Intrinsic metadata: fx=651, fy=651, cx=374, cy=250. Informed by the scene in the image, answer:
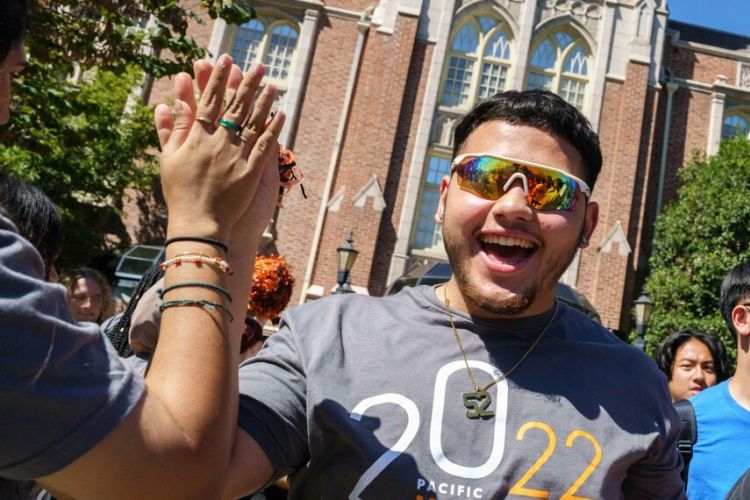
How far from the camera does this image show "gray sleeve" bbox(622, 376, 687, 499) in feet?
5.37

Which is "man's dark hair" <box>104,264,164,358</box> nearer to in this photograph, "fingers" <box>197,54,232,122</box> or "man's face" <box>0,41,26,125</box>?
"man's face" <box>0,41,26,125</box>

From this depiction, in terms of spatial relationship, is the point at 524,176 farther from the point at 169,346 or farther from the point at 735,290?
the point at 735,290

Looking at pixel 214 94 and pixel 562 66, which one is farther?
pixel 562 66

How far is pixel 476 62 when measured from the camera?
60.5ft

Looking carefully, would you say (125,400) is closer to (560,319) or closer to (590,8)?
(560,319)

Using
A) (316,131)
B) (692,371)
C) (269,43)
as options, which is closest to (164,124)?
(692,371)

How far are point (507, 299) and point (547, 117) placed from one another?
546mm

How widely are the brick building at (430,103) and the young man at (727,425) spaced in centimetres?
1337

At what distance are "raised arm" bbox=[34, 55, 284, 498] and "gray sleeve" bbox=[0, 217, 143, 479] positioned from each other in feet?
0.10

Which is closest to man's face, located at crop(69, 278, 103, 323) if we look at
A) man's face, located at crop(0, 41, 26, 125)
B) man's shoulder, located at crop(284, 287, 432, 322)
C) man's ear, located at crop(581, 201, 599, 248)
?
man's shoulder, located at crop(284, 287, 432, 322)

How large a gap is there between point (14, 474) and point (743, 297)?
3535 mm

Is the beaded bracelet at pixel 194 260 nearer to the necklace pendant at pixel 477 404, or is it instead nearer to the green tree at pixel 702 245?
the necklace pendant at pixel 477 404

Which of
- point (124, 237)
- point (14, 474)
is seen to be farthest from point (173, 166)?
point (124, 237)

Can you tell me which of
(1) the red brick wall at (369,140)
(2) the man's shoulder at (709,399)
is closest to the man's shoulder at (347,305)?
(2) the man's shoulder at (709,399)
